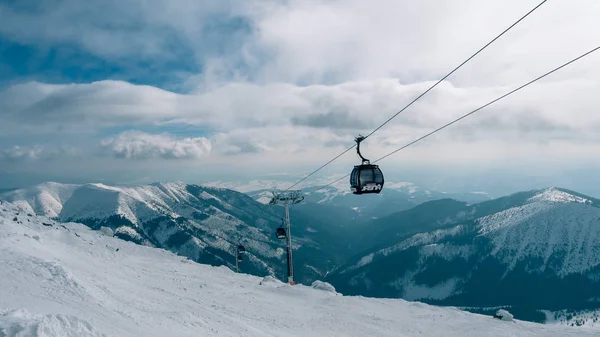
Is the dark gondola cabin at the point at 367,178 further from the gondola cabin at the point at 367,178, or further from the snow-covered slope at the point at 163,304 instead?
the snow-covered slope at the point at 163,304

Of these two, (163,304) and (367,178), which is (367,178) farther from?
(163,304)

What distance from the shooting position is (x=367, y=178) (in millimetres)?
29797

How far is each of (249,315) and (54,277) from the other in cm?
1198

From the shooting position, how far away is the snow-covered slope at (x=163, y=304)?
1634cm

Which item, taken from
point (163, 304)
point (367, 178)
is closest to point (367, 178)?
point (367, 178)

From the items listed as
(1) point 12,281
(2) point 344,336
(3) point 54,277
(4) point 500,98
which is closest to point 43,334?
(1) point 12,281

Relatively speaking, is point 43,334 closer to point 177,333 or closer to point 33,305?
point 33,305

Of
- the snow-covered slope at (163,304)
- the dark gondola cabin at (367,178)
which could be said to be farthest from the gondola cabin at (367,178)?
the snow-covered slope at (163,304)

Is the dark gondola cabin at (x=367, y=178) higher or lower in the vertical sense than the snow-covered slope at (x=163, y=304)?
higher

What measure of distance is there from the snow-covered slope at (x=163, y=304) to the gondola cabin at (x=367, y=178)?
33.1 ft

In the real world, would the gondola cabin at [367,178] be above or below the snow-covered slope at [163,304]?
above

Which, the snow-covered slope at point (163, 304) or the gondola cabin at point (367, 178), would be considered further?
the gondola cabin at point (367, 178)

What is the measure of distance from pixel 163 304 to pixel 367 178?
1660 cm

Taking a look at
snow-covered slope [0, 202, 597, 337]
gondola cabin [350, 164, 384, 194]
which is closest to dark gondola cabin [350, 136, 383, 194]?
gondola cabin [350, 164, 384, 194]
